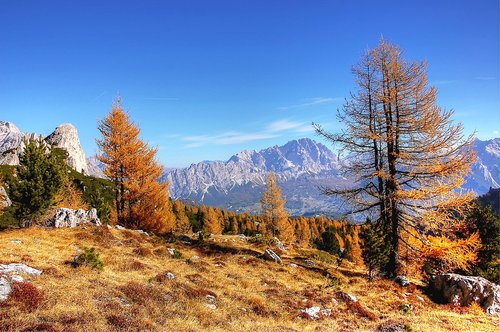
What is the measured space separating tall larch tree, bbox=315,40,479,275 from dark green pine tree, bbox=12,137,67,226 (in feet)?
61.7

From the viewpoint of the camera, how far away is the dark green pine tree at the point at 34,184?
790 inches

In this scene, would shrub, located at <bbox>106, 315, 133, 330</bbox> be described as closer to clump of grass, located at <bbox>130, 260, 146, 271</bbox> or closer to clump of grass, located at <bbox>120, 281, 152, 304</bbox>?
clump of grass, located at <bbox>120, 281, 152, 304</bbox>

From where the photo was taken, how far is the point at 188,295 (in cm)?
1296

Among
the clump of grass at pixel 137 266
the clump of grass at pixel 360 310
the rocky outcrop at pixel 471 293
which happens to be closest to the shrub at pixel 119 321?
the clump of grass at pixel 137 266

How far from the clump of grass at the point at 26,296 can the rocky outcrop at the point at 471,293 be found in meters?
20.8

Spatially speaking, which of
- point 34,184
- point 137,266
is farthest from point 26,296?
point 34,184

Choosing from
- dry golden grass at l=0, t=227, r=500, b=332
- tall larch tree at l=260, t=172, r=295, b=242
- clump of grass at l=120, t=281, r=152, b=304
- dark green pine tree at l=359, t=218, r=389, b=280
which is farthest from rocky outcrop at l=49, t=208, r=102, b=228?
tall larch tree at l=260, t=172, r=295, b=242

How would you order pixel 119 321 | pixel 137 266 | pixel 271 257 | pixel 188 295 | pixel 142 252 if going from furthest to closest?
pixel 271 257 < pixel 142 252 < pixel 137 266 < pixel 188 295 < pixel 119 321

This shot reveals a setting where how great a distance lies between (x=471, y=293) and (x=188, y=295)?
16220 millimetres

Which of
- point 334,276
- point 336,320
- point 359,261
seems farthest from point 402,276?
point 359,261

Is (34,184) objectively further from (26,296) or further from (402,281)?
(402,281)

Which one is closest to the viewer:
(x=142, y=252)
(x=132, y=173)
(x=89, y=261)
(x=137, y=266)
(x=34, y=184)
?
(x=89, y=261)

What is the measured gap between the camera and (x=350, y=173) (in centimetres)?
1928

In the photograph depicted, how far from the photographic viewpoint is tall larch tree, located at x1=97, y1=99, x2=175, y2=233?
94.1 ft
